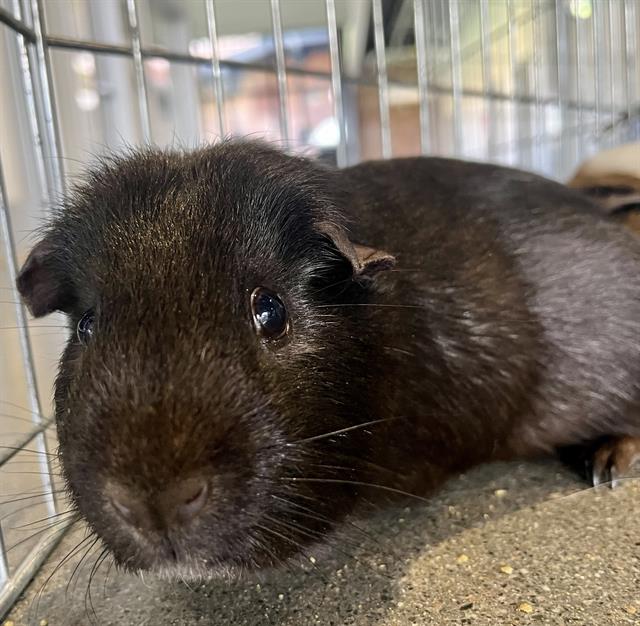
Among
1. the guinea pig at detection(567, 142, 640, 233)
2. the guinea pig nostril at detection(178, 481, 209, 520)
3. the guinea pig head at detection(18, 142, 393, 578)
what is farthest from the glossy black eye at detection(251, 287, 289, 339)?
the guinea pig at detection(567, 142, 640, 233)

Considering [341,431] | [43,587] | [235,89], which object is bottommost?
[43,587]

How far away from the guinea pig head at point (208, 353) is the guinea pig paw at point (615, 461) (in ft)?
2.22

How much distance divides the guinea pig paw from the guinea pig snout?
3.40ft

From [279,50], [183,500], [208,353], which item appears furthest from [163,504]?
[279,50]

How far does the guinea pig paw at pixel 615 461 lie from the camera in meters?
1.44

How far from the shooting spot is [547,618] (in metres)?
0.99

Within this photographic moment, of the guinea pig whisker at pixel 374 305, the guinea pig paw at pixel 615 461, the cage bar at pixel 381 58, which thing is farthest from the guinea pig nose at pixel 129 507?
the cage bar at pixel 381 58

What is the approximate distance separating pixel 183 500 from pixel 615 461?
1.12m

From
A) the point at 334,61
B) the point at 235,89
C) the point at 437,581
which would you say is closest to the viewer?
the point at 437,581

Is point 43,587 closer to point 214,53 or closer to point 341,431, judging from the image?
point 341,431

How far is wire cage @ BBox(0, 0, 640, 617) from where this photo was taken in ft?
4.78

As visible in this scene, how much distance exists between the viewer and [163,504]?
762 mm

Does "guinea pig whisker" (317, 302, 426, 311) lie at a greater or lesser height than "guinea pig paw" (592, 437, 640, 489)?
greater

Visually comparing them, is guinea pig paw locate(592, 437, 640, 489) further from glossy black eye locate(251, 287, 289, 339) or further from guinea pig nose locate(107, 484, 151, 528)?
guinea pig nose locate(107, 484, 151, 528)
